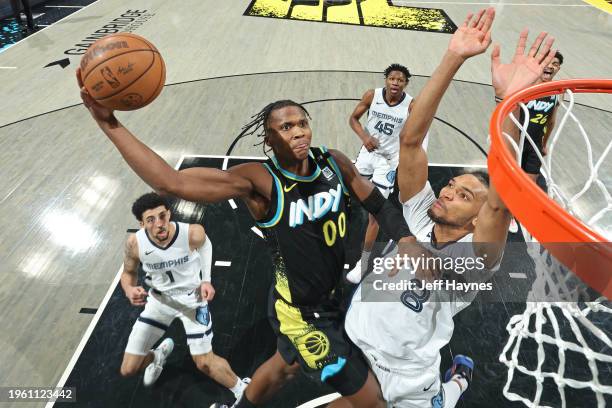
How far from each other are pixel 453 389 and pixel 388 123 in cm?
254

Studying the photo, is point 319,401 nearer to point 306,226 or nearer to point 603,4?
point 306,226

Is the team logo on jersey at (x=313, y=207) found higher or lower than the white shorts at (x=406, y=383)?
higher

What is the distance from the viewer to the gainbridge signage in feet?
32.4

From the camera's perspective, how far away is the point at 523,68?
2053 millimetres

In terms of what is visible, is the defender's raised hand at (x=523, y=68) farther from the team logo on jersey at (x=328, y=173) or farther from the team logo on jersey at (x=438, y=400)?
the team logo on jersey at (x=438, y=400)

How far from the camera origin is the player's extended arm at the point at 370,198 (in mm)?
2361

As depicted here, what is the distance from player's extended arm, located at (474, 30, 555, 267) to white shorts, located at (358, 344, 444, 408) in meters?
0.73

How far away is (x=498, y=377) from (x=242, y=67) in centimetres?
645

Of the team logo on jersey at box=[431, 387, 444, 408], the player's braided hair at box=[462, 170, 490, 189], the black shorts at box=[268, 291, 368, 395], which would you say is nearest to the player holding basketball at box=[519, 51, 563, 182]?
the player's braided hair at box=[462, 170, 490, 189]

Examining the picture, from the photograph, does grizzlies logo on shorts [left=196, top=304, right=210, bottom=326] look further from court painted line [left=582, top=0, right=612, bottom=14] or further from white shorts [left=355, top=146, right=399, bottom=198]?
court painted line [left=582, top=0, right=612, bottom=14]

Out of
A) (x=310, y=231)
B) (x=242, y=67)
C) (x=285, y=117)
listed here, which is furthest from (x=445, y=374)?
(x=242, y=67)

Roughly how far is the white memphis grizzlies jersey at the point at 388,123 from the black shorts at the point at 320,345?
7.30ft

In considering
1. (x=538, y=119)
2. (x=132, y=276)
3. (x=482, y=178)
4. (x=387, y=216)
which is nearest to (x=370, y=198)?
(x=387, y=216)

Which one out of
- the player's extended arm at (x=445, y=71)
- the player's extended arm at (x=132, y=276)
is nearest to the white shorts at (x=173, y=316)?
the player's extended arm at (x=132, y=276)
